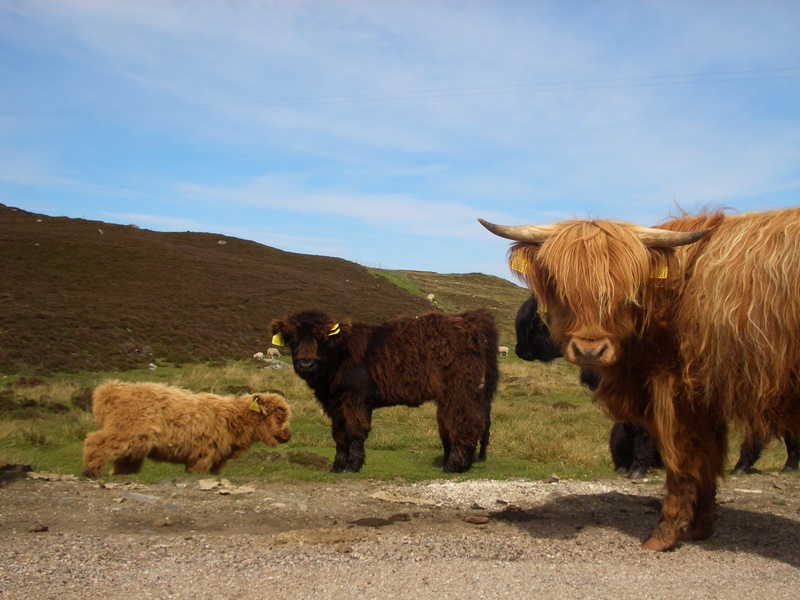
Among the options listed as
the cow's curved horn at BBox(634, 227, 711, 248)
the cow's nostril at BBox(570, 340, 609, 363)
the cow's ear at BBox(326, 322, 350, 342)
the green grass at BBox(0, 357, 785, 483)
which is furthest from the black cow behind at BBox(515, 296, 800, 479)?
the cow's nostril at BBox(570, 340, 609, 363)

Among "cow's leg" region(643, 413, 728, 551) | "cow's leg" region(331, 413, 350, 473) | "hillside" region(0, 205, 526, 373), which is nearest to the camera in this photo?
"cow's leg" region(643, 413, 728, 551)

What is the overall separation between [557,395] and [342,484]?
613 inches

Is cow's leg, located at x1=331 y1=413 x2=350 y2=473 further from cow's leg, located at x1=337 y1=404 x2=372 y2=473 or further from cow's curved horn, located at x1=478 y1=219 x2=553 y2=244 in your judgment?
cow's curved horn, located at x1=478 y1=219 x2=553 y2=244

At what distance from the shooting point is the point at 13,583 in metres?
4.11

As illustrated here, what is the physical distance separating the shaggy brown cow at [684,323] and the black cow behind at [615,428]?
3.33 meters

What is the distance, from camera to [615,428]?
9352 mm

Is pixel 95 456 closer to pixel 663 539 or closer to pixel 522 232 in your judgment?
pixel 522 232

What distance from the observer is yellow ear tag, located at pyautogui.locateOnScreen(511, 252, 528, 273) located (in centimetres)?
519

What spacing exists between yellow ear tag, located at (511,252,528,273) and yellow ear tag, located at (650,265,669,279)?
87cm

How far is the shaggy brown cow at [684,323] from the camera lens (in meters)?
4.49

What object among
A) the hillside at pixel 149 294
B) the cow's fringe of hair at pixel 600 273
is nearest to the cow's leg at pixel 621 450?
the cow's fringe of hair at pixel 600 273

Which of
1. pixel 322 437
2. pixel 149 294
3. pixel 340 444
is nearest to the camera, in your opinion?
pixel 340 444

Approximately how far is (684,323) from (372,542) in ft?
8.85

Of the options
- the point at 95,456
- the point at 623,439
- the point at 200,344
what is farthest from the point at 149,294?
the point at 623,439
